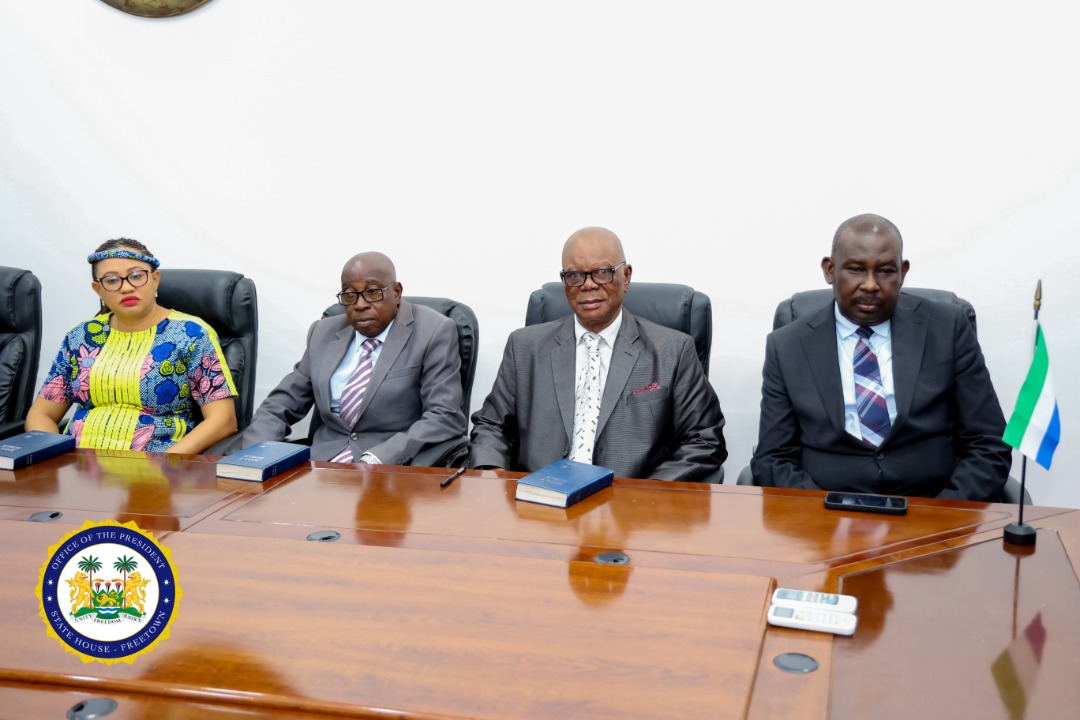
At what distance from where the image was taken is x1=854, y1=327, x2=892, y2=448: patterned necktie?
2.50m

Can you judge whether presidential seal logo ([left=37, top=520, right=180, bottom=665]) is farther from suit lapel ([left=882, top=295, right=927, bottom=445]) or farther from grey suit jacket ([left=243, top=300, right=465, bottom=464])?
suit lapel ([left=882, top=295, right=927, bottom=445])

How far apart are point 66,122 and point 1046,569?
4.06 meters

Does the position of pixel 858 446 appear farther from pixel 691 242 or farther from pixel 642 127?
pixel 642 127

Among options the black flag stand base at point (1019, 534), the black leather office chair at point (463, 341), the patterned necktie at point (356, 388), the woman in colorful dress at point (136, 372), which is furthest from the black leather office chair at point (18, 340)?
the black flag stand base at point (1019, 534)

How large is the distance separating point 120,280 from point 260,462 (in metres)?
1.22

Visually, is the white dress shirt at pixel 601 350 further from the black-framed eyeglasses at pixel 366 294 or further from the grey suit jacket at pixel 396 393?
the black-framed eyeglasses at pixel 366 294

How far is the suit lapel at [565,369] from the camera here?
271 cm

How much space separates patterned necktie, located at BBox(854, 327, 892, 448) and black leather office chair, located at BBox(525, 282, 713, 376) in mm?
511

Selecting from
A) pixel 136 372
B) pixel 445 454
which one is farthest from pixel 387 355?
pixel 136 372

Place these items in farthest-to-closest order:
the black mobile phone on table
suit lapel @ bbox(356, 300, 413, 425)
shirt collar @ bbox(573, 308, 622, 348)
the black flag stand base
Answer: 1. suit lapel @ bbox(356, 300, 413, 425)
2. shirt collar @ bbox(573, 308, 622, 348)
3. the black mobile phone on table
4. the black flag stand base

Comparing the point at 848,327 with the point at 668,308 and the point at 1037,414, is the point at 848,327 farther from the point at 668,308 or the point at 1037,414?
the point at 1037,414

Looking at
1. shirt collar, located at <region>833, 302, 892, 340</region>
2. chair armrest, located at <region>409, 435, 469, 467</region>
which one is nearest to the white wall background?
shirt collar, located at <region>833, 302, 892, 340</region>

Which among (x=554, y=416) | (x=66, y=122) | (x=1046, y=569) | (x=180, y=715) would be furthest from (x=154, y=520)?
(x=66, y=122)

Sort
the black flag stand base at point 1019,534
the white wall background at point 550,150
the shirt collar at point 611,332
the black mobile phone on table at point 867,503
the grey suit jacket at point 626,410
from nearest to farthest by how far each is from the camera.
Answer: the black flag stand base at point 1019,534 → the black mobile phone on table at point 867,503 → the grey suit jacket at point 626,410 → the shirt collar at point 611,332 → the white wall background at point 550,150
